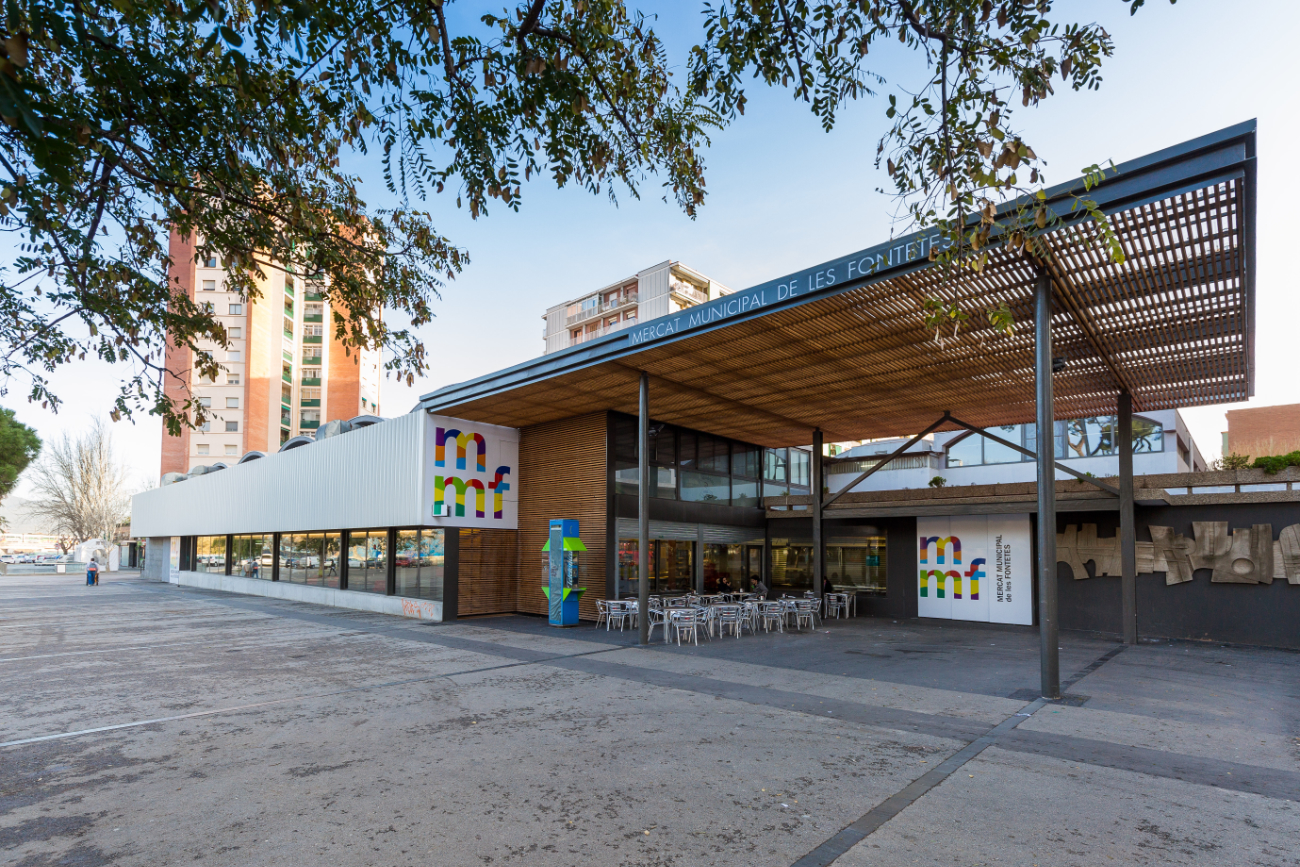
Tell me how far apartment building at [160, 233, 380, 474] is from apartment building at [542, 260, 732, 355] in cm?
1859

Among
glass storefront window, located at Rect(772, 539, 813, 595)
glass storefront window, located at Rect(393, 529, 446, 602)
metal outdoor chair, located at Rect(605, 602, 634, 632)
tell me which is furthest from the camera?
glass storefront window, located at Rect(772, 539, 813, 595)

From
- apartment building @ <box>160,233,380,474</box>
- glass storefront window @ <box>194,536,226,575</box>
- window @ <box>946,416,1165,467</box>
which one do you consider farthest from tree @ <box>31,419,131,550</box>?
window @ <box>946,416,1165,467</box>

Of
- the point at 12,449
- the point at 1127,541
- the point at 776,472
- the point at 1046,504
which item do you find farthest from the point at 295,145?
the point at 12,449

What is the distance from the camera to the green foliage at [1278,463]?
1300cm

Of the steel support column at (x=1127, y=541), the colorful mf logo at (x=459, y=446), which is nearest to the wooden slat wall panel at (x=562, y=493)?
the colorful mf logo at (x=459, y=446)

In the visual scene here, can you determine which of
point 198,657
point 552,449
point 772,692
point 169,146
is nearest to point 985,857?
point 772,692

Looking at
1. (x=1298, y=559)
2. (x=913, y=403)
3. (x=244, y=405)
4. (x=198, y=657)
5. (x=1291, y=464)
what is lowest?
(x=198, y=657)

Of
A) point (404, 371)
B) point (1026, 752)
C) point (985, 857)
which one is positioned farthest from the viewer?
point (1026, 752)

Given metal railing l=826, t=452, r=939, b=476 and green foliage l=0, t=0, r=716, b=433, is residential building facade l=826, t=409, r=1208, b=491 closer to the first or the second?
metal railing l=826, t=452, r=939, b=476

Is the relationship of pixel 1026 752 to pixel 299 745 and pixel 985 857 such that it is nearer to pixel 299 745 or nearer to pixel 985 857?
pixel 985 857

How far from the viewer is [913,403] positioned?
53.6 feet

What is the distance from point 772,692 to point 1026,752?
10.1ft

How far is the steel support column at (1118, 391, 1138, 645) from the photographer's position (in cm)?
1395

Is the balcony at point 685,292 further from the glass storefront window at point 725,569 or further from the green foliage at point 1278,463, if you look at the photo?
the green foliage at point 1278,463
